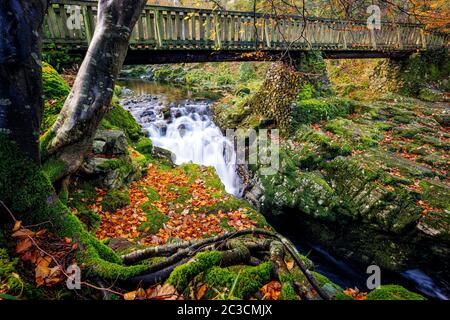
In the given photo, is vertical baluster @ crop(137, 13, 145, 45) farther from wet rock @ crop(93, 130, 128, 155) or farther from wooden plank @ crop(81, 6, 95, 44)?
wet rock @ crop(93, 130, 128, 155)

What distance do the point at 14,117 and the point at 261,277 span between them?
2.91m

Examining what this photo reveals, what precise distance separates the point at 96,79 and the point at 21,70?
111cm

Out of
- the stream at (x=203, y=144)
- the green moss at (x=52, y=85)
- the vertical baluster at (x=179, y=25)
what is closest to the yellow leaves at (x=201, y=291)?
the stream at (x=203, y=144)

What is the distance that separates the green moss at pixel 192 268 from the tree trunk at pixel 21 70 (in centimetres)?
196

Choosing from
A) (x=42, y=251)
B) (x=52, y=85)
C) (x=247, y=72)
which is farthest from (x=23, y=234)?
(x=247, y=72)

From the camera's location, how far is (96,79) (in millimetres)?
3270

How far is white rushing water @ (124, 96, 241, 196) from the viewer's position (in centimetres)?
1141

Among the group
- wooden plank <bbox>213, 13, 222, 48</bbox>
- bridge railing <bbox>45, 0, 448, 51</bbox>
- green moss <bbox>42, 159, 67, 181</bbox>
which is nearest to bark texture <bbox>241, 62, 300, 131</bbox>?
bridge railing <bbox>45, 0, 448, 51</bbox>

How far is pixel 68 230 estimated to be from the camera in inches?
103

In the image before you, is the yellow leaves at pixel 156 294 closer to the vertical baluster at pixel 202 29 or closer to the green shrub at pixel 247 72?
the vertical baluster at pixel 202 29

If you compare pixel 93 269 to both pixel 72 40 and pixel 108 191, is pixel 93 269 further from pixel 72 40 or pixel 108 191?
pixel 72 40

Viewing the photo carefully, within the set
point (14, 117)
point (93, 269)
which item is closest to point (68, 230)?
point (93, 269)

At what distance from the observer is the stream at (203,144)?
6676 millimetres

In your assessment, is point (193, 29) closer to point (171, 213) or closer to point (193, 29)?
point (193, 29)
